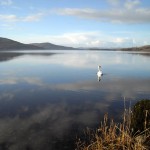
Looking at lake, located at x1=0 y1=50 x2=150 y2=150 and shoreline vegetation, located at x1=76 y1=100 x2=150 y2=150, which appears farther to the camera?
lake, located at x1=0 y1=50 x2=150 y2=150

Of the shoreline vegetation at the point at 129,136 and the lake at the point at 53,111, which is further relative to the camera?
the lake at the point at 53,111

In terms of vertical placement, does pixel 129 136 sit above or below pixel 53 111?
above

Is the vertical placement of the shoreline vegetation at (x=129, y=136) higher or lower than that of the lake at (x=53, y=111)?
higher

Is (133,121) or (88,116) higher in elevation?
(133,121)

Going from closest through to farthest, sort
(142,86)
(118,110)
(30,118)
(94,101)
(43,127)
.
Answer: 1. (43,127)
2. (30,118)
3. (118,110)
4. (94,101)
5. (142,86)

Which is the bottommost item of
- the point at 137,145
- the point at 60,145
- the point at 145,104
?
the point at 60,145

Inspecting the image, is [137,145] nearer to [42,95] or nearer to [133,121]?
[133,121]

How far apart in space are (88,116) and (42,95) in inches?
305

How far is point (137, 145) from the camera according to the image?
386 inches

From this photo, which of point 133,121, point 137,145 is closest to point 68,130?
point 133,121

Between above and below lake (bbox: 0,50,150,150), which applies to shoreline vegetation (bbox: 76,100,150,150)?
above

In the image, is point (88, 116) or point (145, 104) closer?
point (145, 104)

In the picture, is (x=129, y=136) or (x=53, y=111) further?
(x=53, y=111)

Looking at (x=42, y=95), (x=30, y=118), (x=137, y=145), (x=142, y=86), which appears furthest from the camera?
(x=142, y=86)
